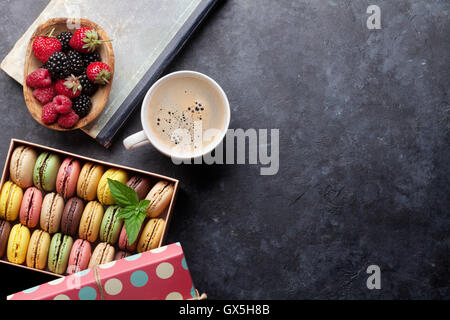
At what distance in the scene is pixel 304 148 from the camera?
1.39 meters

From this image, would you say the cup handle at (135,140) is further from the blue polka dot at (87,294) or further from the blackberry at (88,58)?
the blue polka dot at (87,294)

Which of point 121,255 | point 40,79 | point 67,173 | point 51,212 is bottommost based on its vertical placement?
point 121,255

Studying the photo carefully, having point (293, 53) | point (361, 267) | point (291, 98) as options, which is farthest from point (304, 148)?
point (361, 267)

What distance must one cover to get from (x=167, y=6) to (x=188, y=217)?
2.18 feet

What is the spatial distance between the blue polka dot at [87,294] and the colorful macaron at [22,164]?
39 centimetres

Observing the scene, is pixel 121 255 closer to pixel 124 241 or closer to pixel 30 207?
pixel 124 241

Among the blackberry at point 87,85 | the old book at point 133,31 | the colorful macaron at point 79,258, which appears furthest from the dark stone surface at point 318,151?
the colorful macaron at point 79,258

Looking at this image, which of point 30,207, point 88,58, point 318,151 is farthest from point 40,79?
point 318,151

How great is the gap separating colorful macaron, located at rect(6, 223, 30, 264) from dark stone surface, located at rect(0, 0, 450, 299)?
0.28 m

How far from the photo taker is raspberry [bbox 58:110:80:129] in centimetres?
124

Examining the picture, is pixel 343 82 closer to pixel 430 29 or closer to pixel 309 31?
pixel 309 31

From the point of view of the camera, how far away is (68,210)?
4.10 feet

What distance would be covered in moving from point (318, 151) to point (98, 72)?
71 centimetres

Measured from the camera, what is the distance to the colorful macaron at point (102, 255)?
1216mm
